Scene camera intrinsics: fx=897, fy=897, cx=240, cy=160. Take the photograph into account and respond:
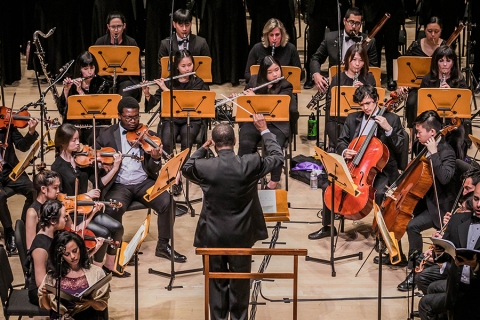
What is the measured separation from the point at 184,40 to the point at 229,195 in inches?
152

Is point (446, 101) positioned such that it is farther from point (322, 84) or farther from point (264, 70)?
point (264, 70)

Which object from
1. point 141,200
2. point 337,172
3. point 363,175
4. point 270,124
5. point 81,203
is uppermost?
point 270,124

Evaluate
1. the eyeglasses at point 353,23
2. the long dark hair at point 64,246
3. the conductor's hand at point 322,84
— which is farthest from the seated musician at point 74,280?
the eyeglasses at point 353,23

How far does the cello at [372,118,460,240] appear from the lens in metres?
6.81

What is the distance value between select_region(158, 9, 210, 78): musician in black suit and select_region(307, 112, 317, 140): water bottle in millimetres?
1345

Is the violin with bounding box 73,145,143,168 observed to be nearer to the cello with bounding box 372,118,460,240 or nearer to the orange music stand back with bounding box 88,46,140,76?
the orange music stand back with bounding box 88,46,140,76

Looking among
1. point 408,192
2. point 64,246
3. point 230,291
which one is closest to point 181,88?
point 408,192

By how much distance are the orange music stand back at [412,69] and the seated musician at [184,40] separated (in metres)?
2.12

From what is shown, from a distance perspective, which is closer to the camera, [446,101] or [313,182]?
[446,101]

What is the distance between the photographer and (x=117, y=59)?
29.2ft

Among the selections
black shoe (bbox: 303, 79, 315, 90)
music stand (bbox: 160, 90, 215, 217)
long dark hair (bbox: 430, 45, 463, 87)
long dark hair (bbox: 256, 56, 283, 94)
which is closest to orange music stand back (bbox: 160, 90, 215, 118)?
music stand (bbox: 160, 90, 215, 217)

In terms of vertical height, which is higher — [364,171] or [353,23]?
[353,23]

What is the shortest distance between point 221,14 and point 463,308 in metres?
6.47

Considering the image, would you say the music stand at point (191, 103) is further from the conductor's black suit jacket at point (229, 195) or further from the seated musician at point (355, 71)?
the conductor's black suit jacket at point (229, 195)
